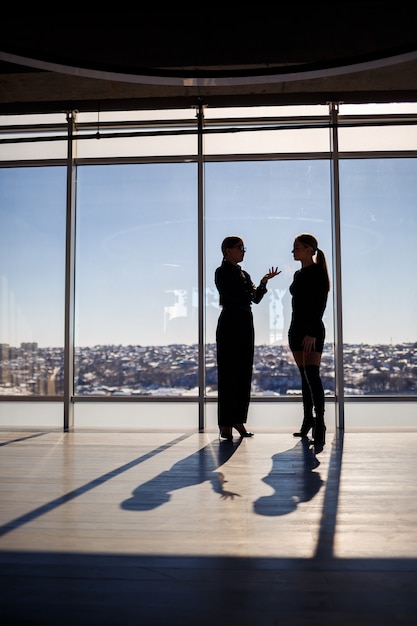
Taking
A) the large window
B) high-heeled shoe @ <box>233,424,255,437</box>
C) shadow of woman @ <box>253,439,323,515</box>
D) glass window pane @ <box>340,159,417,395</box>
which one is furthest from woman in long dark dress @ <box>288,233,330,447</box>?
glass window pane @ <box>340,159,417,395</box>

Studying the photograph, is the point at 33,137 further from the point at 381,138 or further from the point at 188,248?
the point at 381,138

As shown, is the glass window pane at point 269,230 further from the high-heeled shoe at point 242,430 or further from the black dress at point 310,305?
the black dress at point 310,305

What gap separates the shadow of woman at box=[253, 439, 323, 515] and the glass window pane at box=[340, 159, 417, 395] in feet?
5.86

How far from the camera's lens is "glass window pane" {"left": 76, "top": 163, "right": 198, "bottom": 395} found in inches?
233

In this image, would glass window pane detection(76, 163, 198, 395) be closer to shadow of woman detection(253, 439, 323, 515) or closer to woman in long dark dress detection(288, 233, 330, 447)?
woman in long dark dress detection(288, 233, 330, 447)

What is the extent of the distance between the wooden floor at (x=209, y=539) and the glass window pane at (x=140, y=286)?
1.97 m

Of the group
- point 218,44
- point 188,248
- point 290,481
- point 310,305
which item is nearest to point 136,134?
point 188,248

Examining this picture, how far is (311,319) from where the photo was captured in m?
4.36

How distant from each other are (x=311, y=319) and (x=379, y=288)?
174 cm

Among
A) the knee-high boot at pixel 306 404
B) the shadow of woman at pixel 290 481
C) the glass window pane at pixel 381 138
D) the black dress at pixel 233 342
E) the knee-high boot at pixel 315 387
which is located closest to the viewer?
the shadow of woman at pixel 290 481

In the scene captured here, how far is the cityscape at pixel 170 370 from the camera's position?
5773mm

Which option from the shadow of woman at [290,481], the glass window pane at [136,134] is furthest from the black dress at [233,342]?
the glass window pane at [136,134]

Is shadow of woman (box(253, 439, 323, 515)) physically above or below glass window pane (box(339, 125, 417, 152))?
below

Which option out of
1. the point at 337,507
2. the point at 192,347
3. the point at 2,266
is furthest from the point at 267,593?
the point at 2,266
